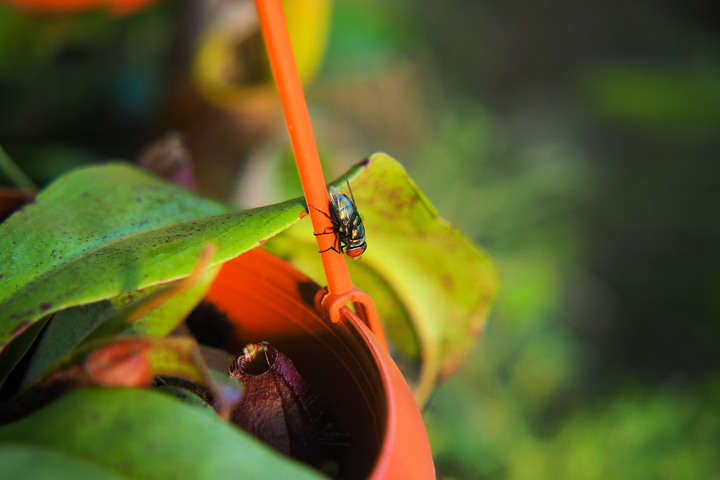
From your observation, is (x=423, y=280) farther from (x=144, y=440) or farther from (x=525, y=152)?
(x=525, y=152)

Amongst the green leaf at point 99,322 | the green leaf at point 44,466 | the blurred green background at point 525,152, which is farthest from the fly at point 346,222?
the blurred green background at point 525,152

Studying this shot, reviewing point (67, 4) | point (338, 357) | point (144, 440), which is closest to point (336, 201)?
point (338, 357)

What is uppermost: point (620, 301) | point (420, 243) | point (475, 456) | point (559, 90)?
point (420, 243)

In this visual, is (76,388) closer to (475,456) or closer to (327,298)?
(327,298)

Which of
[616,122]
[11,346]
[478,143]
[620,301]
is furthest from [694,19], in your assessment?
[11,346]

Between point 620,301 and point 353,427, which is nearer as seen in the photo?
point 353,427

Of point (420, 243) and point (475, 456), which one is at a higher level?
point (420, 243)

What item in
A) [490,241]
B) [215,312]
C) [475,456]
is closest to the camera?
[215,312]

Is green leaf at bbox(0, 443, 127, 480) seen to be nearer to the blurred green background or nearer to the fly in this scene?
the fly
